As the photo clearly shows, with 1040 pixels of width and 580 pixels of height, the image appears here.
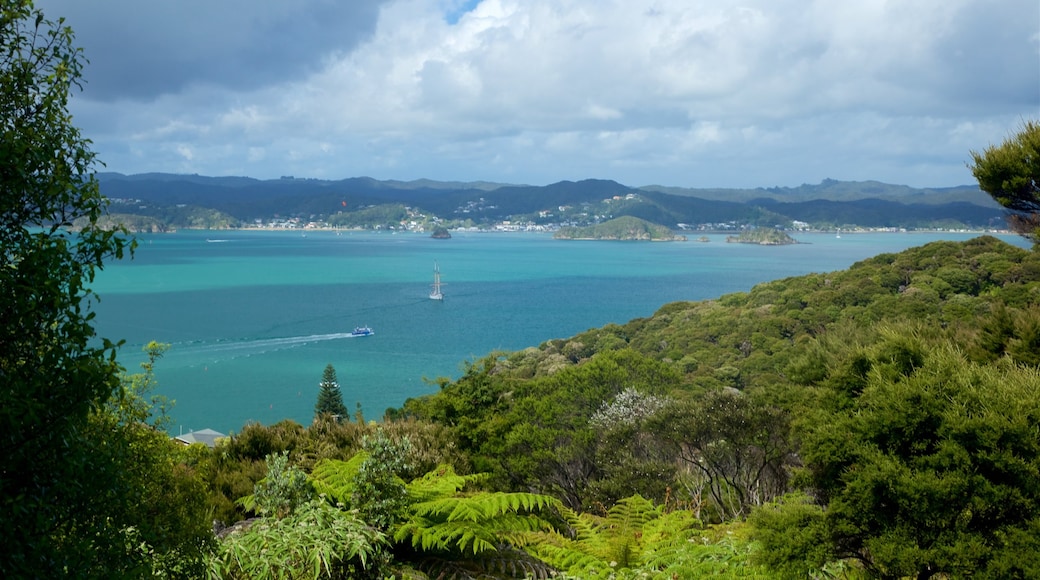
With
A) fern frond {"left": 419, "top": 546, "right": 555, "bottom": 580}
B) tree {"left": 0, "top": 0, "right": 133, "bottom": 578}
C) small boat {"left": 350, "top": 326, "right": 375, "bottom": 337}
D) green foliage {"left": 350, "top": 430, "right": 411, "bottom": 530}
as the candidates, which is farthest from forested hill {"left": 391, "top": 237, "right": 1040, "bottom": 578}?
small boat {"left": 350, "top": 326, "right": 375, "bottom": 337}

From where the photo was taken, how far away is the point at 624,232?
176 metres

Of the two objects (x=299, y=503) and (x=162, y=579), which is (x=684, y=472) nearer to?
(x=299, y=503)

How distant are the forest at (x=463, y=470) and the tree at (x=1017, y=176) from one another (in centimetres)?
20

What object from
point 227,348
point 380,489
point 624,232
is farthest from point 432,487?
point 624,232

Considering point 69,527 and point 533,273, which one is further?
point 533,273

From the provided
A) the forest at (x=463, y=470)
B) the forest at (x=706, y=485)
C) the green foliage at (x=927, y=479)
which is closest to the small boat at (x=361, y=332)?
the forest at (x=706, y=485)

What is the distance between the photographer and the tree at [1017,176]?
10.8 meters

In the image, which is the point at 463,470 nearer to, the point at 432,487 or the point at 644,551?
the point at 432,487

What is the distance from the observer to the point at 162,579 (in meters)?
3.06

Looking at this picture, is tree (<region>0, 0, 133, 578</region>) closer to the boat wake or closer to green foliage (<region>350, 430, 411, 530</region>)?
green foliage (<region>350, 430, 411, 530</region>)

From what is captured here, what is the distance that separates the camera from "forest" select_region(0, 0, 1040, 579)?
7.86ft

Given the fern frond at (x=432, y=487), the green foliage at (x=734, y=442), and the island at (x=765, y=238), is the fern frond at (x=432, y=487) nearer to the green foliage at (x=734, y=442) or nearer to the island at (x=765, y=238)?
the green foliage at (x=734, y=442)

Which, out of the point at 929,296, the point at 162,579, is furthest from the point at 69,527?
the point at 929,296

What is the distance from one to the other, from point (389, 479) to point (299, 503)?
62 cm
